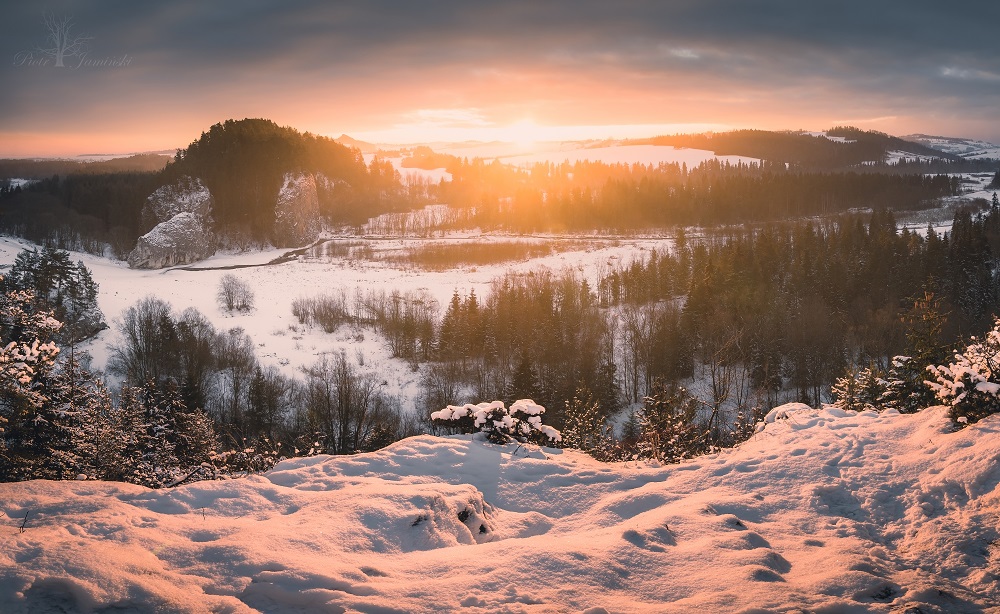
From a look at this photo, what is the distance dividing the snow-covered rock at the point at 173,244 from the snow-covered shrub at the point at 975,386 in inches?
3911

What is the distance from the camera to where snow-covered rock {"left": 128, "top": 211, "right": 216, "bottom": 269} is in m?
86.3

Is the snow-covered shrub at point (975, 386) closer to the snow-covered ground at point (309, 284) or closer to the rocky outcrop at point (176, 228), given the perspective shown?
the snow-covered ground at point (309, 284)

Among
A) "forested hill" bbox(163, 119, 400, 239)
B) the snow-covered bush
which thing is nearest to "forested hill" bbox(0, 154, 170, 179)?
"forested hill" bbox(163, 119, 400, 239)

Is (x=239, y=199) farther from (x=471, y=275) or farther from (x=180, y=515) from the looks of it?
(x=180, y=515)

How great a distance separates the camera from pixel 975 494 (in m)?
7.30

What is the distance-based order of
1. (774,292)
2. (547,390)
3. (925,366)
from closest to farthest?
(925,366) < (547,390) < (774,292)

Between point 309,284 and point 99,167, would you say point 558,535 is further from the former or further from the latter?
point 99,167

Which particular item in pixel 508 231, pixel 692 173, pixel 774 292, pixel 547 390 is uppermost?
pixel 692 173

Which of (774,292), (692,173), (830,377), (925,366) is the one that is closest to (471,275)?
(774,292)

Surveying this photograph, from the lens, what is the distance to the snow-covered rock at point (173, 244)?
283 ft

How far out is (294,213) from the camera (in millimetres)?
105750

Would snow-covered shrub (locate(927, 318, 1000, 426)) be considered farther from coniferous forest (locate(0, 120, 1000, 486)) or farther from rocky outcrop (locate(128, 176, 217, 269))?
rocky outcrop (locate(128, 176, 217, 269))

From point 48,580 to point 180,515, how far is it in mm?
2900

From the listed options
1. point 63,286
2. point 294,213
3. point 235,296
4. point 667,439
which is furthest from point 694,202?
point 667,439
